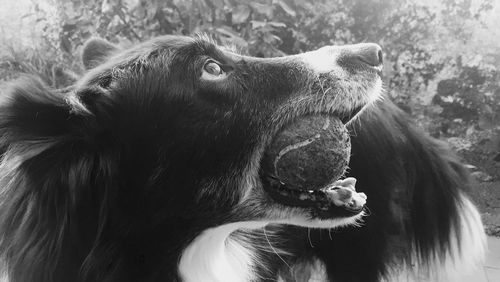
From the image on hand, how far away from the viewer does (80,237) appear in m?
1.47

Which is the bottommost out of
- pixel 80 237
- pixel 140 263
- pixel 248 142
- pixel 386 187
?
pixel 386 187

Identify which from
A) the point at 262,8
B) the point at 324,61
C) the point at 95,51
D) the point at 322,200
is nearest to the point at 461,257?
the point at 322,200

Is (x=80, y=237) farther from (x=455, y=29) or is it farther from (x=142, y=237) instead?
(x=455, y=29)

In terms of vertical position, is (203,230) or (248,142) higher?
(248,142)

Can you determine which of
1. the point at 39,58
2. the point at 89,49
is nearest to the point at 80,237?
the point at 89,49

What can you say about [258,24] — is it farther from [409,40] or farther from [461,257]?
[461,257]

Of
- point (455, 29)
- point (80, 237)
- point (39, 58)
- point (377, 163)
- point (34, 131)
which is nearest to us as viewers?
point (34, 131)

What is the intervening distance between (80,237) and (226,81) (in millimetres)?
651

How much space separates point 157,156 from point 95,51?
84 centimetres

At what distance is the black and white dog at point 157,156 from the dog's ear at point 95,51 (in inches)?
18.9

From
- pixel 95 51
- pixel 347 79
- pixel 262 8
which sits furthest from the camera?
pixel 262 8

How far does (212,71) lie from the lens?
1.59 m

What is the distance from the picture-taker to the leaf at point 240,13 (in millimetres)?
2697

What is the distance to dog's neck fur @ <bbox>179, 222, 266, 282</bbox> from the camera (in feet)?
5.54
